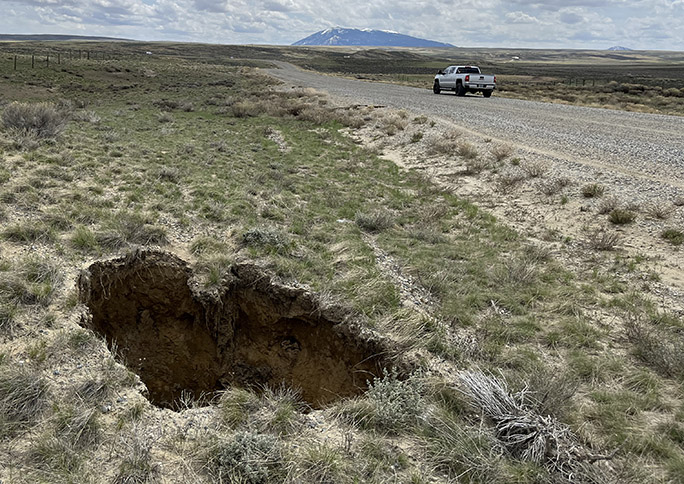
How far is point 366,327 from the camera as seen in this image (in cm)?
544

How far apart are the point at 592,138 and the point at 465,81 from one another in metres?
16.0

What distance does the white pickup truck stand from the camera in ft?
93.6

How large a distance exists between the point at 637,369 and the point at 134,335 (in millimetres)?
6409

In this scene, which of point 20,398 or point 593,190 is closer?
point 20,398

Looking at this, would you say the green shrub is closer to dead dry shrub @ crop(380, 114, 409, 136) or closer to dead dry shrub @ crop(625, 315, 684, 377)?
dead dry shrub @ crop(625, 315, 684, 377)

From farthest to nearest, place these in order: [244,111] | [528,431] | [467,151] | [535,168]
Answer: [244,111] → [467,151] → [535,168] → [528,431]

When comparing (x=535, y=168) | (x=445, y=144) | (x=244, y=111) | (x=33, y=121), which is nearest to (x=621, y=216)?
(x=535, y=168)

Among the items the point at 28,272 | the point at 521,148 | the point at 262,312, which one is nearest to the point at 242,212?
the point at 262,312

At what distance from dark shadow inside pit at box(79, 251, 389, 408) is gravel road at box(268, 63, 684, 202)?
7116 millimetres

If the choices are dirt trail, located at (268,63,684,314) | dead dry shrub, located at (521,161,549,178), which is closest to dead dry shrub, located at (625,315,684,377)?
dirt trail, located at (268,63,684,314)

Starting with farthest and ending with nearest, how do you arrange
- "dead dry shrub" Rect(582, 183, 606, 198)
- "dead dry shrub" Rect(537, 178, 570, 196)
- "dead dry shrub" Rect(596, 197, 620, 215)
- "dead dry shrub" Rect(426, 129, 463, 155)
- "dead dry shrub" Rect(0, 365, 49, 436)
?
"dead dry shrub" Rect(426, 129, 463, 155) < "dead dry shrub" Rect(537, 178, 570, 196) < "dead dry shrub" Rect(582, 183, 606, 198) < "dead dry shrub" Rect(596, 197, 620, 215) < "dead dry shrub" Rect(0, 365, 49, 436)

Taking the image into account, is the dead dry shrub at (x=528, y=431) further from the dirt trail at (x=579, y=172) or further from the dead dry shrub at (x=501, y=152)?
the dead dry shrub at (x=501, y=152)

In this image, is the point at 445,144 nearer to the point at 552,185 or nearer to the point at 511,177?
the point at 511,177

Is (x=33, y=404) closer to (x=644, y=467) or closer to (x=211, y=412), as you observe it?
(x=211, y=412)
